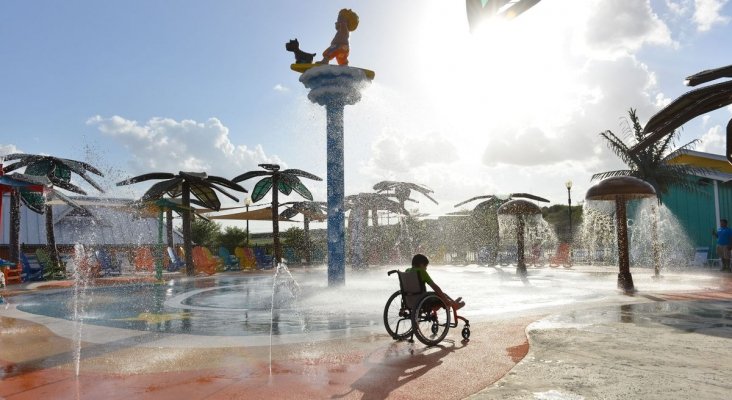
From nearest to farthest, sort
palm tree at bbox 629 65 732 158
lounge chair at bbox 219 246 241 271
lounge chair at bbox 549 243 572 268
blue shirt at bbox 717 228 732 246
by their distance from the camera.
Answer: palm tree at bbox 629 65 732 158, blue shirt at bbox 717 228 732 246, lounge chair at bbox 549 243 572 268, lounge chair at bbox 219 246 241 271

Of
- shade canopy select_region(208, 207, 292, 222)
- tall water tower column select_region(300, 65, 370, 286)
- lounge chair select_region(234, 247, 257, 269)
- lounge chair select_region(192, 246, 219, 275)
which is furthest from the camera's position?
shade canopy select_region(208, 207, 292, 222)

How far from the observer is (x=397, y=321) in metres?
7.76

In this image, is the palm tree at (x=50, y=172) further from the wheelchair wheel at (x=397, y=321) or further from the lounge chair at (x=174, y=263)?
the wheelchair wheel at (x=397, y=321)

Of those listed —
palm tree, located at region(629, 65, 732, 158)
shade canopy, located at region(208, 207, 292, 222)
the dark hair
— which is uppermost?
palm tree, located at region(629, 65, 732, 158)

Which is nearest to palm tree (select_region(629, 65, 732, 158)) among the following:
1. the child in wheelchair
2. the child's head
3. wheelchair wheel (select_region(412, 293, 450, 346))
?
the child in wheelchair

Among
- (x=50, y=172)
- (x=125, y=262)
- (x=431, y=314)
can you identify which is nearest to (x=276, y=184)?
(x=125, y=262)

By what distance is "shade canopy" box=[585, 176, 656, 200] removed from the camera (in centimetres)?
1220

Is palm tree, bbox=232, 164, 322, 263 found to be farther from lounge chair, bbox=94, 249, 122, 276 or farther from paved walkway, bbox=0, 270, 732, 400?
paved walkway, bbox=0, 270, 732, 400

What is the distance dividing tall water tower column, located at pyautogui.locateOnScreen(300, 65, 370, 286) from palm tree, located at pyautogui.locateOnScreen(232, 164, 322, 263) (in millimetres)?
12988

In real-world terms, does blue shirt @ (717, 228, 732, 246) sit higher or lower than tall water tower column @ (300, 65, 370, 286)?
lower

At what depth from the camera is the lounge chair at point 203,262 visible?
74.5 feet

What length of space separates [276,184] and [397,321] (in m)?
20.9

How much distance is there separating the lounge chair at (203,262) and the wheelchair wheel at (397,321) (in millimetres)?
14330

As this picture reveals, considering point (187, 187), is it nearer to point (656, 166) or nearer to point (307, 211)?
point (307, 211)
